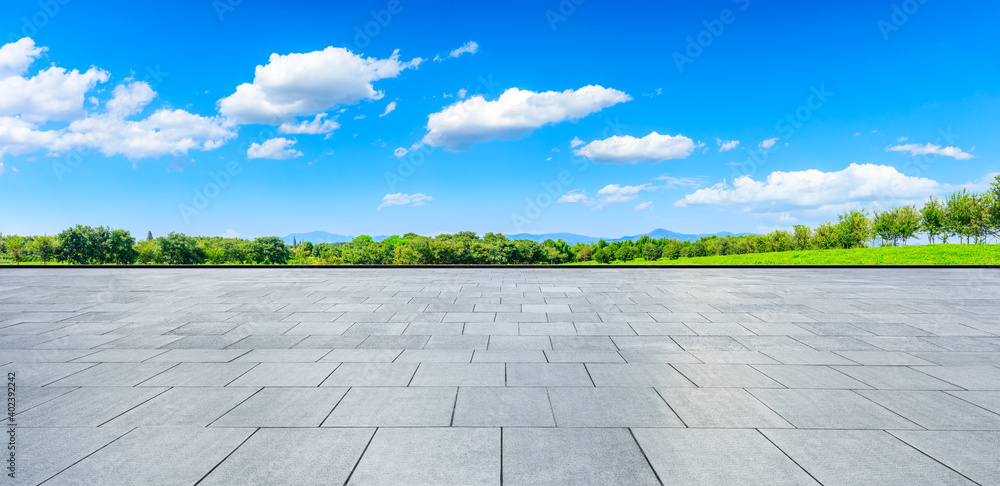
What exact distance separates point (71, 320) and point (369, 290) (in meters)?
5.75

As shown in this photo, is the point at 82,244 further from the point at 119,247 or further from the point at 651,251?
the point at 651,251

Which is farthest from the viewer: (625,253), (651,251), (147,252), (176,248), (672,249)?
(625,253)

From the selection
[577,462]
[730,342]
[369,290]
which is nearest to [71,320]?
→ [369,290]

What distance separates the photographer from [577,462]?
10.3 ft

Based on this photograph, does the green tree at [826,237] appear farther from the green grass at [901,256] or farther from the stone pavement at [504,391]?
the stone pavement at [504,391]

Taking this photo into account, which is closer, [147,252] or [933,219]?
[147,252]

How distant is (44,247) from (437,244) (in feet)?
72.1

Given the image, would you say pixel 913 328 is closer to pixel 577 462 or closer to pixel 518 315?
pixel 518 315

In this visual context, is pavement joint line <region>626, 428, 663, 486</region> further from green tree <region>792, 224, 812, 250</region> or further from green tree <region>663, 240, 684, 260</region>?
green tree <region>663, 240, 684, 260</region>

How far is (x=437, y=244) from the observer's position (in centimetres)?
2991

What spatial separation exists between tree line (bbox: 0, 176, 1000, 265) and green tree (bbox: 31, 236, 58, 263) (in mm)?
41

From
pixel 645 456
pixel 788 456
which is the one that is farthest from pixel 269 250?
pixel 788 456

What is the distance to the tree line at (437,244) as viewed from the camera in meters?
26.9

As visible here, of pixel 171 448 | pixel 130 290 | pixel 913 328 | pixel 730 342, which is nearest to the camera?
pixel 171 448
